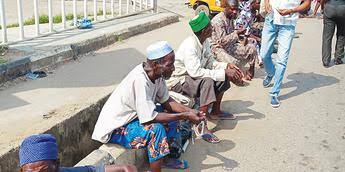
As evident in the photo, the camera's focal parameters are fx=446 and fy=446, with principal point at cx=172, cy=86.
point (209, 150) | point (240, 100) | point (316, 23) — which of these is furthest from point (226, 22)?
point (316, 23)

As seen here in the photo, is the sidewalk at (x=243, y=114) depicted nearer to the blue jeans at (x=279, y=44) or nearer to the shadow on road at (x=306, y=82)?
the shadow on road at (x=306, y=82)

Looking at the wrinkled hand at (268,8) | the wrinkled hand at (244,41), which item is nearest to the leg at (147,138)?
the wrinkled hand at (268,8)

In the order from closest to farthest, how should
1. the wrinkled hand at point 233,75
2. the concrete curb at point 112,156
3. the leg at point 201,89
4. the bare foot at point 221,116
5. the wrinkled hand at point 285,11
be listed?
the concrete curb at point 112,156, the leg at point 201,89, the wrinkled hand at point 233,75, the bare foot at point 221,116, the wrinkled hand at point 285,11

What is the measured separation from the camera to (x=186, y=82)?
4.71 m

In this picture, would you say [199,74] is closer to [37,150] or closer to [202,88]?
[202,88]

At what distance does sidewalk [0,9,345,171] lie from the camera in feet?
13.6

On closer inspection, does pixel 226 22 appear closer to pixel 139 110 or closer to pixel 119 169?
pixel 139 110

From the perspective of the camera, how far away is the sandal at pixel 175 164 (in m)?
4.00

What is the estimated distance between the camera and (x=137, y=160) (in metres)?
4.01

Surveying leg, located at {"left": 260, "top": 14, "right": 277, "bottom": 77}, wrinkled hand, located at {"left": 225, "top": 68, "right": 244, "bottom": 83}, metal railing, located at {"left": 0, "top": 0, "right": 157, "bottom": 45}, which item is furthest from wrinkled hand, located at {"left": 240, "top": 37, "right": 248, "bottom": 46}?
metal railing, located at {"left": 0, "top": 0, "right": 157, "bottom": 45}

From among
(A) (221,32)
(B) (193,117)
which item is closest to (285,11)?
(A) (221,32)

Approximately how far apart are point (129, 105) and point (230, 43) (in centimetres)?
300

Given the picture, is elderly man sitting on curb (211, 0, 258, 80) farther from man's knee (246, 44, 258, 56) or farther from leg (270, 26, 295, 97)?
leg (270, 26, 295, 97)

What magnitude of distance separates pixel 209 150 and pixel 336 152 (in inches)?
51.1
